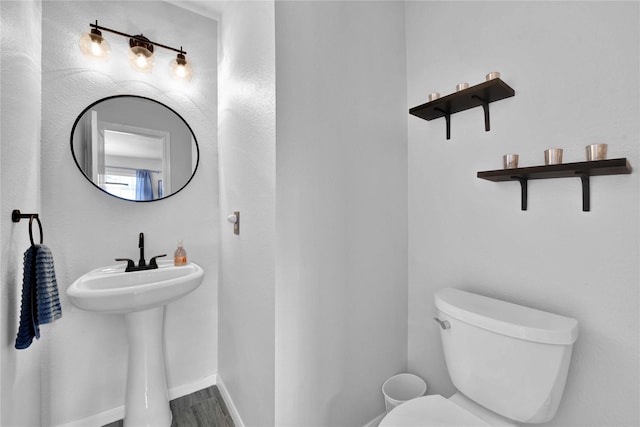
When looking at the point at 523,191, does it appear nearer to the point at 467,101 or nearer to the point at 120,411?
the point at 467,101

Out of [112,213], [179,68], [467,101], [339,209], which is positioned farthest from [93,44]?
[467,101]

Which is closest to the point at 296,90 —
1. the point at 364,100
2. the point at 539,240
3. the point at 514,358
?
the point at 364,100

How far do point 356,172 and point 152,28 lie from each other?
1.48 meters

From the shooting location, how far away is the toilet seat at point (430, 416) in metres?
0.90

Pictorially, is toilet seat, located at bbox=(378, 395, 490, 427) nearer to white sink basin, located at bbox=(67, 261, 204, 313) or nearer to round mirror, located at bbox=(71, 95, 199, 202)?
white sink basin, located at bbox=(67, 261, 204, 313)

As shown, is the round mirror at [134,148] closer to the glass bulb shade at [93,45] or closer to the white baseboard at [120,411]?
the glass bulb shade at [93,45]

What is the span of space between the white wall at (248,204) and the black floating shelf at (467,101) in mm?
735

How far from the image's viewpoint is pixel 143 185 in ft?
4.95

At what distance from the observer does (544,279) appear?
1.03m

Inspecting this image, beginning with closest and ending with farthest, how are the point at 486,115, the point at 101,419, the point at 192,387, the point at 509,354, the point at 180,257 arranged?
the point at 509,354 < the point at 486,115 < the point at 101,419 < the point at 180,257 < the point at 192,387

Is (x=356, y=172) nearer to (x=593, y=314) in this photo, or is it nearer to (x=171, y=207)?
(x=593, y=314)

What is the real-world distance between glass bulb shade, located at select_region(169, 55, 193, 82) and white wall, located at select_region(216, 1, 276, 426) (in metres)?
0.20

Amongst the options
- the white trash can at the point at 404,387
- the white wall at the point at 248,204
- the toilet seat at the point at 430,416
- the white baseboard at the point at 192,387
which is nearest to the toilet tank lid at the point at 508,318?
the toilet seat at the point at 430,416

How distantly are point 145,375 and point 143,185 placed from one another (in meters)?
0.99
